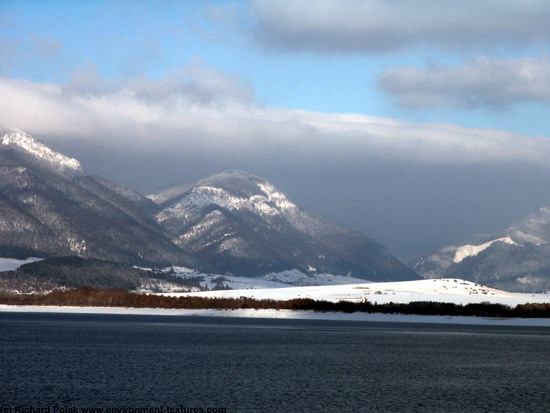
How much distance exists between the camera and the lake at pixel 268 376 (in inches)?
1703

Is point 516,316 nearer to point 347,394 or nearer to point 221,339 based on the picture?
point 221,339

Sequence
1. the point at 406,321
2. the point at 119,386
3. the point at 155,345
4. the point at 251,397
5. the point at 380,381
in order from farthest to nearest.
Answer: the point at 406,321 < the point at 155,345 < the point at 380,381 < the point at 119,386 < the point at 251,397

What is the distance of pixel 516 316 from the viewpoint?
18638cm

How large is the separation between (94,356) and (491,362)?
32.1m

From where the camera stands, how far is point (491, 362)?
6950cm

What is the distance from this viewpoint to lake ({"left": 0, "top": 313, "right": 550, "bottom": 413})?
4325 centimetres

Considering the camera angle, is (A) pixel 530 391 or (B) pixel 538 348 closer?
(A) pixel 530 391

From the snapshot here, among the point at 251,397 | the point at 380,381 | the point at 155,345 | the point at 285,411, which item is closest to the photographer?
the point at 285,411

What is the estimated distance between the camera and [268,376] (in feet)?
186

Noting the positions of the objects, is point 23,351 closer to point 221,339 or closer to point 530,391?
point 221,339

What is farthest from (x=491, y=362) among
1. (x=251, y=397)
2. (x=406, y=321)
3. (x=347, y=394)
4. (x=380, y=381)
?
(x=406, y=321)

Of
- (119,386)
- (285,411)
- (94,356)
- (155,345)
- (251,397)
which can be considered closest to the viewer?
(285,411)

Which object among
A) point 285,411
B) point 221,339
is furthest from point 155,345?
point 285,411

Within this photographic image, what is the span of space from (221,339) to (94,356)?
3139 centimetres
